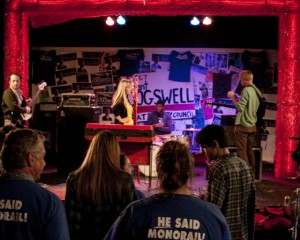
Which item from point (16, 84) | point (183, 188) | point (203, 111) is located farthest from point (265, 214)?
point (203, 111)

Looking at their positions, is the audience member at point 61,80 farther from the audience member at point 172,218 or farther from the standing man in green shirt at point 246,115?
the audience member at point 172,218

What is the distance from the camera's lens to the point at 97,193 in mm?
3457

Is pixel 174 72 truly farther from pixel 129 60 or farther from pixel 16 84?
pixel 16 84

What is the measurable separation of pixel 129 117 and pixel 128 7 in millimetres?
2258

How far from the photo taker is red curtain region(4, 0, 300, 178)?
386 inches

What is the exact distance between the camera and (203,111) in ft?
41.5

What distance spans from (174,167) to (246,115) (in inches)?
273

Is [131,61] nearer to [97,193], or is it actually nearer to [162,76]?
[162,76]

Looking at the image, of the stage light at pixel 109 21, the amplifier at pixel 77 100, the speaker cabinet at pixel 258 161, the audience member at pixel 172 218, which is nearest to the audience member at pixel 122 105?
the amplifier at pixel 77 100

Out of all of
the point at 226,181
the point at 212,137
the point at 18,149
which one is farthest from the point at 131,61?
the point at 18,149

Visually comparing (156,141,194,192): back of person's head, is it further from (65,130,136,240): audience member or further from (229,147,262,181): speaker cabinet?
(229,147,262,181): speaker cabinet

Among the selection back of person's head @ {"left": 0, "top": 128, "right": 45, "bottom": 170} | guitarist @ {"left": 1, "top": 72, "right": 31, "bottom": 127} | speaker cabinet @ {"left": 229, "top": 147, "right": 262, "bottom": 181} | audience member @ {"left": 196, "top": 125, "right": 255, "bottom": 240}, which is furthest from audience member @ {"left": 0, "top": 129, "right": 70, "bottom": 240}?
speaker cabinet @ {"left": 229, "top": 147, "right": 262, "bottom": 181}

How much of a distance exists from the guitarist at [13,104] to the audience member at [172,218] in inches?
266

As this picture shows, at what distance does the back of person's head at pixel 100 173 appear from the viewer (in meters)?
3.46
